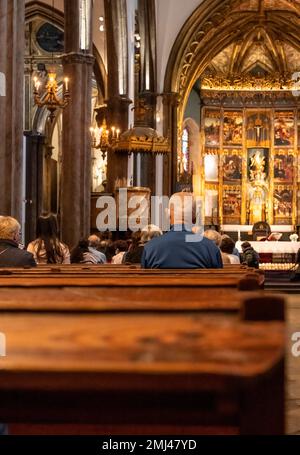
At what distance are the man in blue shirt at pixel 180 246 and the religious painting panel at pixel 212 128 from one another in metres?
30.6

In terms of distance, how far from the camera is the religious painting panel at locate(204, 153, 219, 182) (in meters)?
36.6

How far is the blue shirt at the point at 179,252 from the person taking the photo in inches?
237

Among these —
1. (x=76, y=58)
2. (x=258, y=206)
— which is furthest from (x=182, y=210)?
(x=258, y=206)

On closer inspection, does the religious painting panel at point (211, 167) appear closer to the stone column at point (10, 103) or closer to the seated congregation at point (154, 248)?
the stone column at point (10, 103)

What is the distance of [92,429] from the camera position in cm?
285

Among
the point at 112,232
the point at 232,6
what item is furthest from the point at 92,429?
the point at 232,6

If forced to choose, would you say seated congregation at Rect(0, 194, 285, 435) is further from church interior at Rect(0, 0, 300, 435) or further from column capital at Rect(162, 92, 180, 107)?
column capital at Rect(162, 92, 180, 107)

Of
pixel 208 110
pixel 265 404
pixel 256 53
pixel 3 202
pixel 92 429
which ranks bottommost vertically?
pixel 92 429

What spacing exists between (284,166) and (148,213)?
18238mm

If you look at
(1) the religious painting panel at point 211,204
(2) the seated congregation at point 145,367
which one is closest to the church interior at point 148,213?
(2) the seated congregation at point 145,367

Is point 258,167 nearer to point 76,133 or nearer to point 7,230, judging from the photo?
point 76,133

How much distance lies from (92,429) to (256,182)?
111 ft

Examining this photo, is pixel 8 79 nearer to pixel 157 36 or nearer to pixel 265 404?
pixel 265 404
